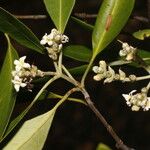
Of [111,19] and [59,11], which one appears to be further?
[59,11]

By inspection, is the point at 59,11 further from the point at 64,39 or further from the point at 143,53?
the point at 143,53

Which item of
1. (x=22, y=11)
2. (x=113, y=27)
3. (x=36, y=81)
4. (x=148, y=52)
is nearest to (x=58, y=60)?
(x=36, y=81)

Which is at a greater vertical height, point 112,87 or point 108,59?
point 108,59

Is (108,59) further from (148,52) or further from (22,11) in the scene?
(22,11)

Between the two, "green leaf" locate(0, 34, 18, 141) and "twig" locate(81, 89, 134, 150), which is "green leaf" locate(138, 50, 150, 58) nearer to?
"twig" locate(81, 89, 134, 150)

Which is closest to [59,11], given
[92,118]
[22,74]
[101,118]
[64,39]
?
[64,39]
